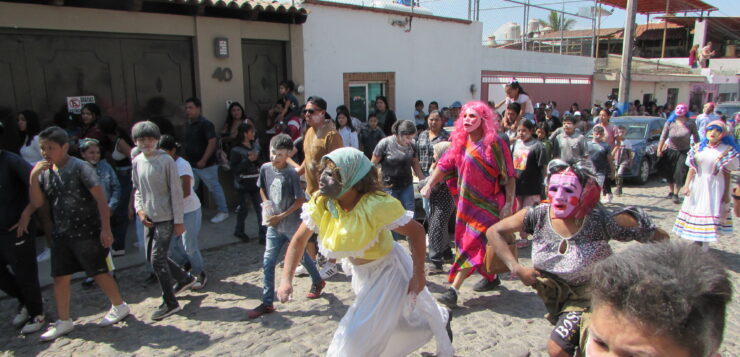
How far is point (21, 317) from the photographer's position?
4328mm

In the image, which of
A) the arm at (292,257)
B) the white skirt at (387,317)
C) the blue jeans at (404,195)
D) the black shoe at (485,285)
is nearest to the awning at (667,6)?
the blue jeans at (404,195)

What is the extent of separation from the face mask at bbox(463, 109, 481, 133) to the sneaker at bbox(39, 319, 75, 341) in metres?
3.77

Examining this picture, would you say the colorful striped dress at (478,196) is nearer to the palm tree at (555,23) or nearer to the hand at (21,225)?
the hand at (21,225)

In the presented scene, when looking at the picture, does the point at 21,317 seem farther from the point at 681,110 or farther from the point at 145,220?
the point at 681,110

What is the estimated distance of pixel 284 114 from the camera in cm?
858

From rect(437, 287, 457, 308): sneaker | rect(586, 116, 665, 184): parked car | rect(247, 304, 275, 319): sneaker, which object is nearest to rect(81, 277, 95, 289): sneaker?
rect(247, 304, 275, 319): sneaker

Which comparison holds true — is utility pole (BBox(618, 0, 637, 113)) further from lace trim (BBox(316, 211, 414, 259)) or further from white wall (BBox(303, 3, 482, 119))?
lace trim (BBox(316, 211, 414, 259))

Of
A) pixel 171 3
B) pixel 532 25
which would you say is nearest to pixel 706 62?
pixel 532 25

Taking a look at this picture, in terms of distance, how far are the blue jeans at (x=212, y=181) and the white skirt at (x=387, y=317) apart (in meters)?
4.89

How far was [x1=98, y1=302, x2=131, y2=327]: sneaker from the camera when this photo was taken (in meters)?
4.29

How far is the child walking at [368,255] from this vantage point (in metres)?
2.91

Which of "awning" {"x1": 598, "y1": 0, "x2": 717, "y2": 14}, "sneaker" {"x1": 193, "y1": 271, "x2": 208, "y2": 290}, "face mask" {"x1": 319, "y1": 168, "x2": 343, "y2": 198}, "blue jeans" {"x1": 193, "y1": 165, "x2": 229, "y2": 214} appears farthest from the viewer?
"awning" {"x1": 598, "y1": 0, "x2": 717, "y2": 14}

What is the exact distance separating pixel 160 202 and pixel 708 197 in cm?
591

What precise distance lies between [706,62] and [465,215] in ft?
110
